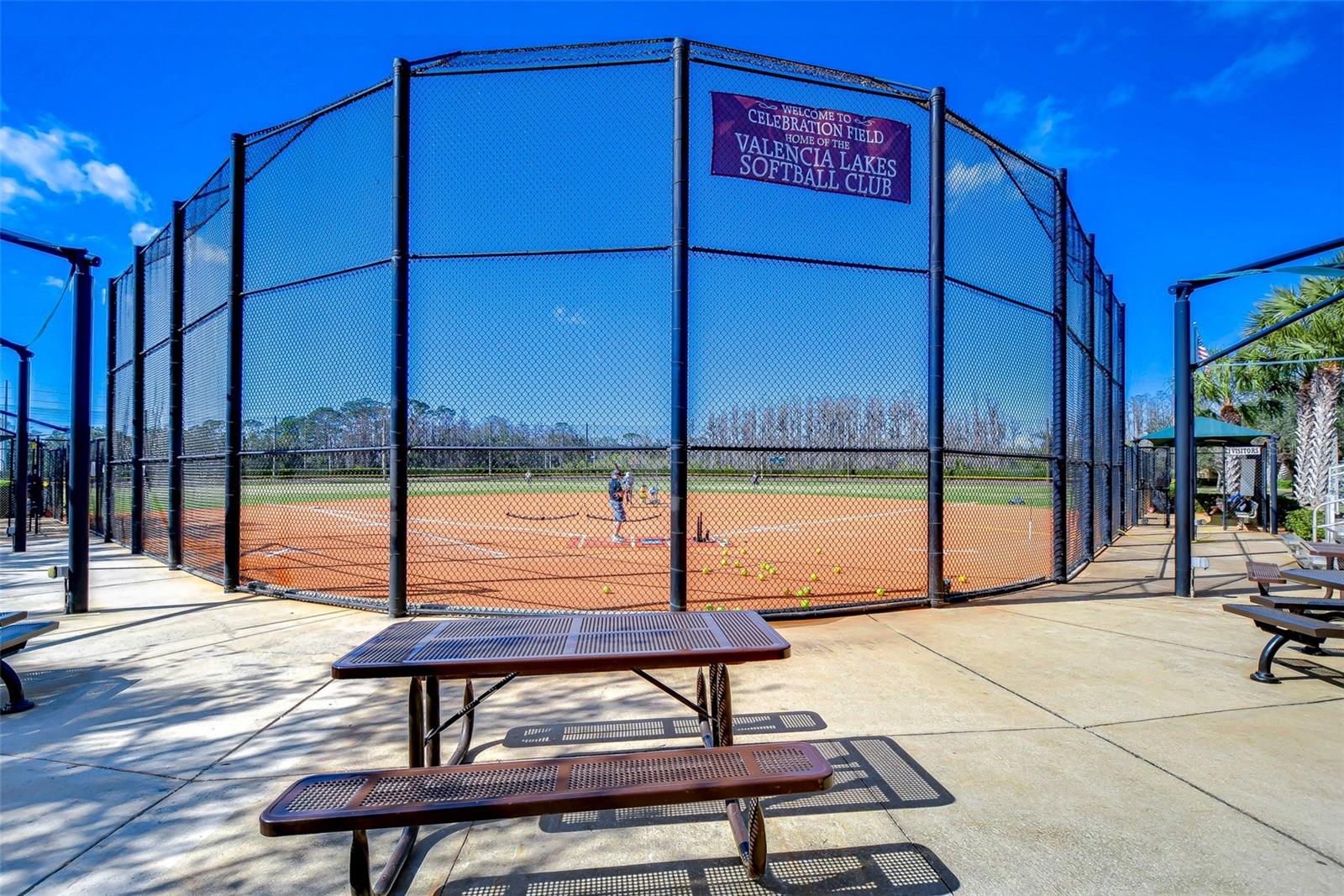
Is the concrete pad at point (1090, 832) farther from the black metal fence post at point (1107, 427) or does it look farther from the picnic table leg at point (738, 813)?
the black metal fence post at point (1107, 427)

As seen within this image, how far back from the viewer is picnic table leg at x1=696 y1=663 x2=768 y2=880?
7.77 ft

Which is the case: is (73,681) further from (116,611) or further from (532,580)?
(532,580)

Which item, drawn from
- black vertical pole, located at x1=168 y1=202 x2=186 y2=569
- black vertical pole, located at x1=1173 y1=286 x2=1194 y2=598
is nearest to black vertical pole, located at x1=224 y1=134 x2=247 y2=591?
black vertical pole, located at x1=168 y1=202 x2=186 y2=569

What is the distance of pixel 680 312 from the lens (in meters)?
5.89

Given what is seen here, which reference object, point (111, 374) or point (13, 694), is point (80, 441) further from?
point (111, 374)

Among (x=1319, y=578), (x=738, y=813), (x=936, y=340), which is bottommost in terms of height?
(x=738, y=813)

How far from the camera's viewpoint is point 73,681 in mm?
4555

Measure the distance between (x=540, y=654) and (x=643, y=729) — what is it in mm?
1196

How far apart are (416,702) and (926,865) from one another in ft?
6.72

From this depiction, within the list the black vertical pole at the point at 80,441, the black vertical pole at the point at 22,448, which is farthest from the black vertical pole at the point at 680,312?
the black vertical pole at the point at 22,448

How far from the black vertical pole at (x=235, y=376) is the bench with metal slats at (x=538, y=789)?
622 centimetres

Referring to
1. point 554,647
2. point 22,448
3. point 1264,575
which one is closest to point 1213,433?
point 1264,575

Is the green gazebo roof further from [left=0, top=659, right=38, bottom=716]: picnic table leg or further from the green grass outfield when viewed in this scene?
[left=0, top=659, right=38, bottom=716]: picnic table leg

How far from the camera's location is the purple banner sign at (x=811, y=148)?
246 inches
